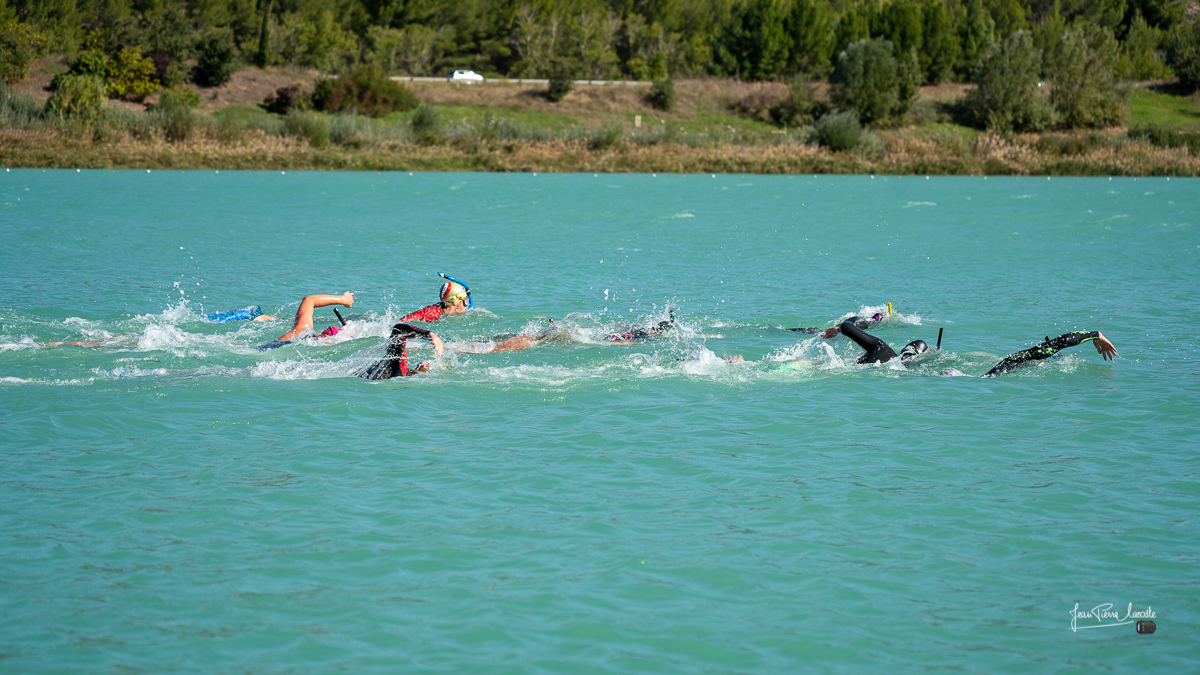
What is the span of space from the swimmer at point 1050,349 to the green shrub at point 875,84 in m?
68.7

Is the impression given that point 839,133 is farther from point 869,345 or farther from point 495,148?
point 869,345

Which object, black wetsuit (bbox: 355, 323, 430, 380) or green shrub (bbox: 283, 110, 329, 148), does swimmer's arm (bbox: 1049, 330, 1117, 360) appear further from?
green shrub (bbox: 283, 110, 329, 148)

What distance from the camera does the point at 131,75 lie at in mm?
70625

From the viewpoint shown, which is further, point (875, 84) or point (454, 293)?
point (875, 84)

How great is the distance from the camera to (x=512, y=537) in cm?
802

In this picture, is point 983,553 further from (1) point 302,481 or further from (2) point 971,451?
(1) point 302,481

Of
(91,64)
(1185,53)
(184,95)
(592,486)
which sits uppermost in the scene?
(1185,53)

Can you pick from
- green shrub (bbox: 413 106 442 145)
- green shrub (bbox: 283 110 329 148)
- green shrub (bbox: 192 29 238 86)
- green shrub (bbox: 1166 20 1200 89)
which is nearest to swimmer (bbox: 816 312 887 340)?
green shrub (bbox: 283 110 329 148)

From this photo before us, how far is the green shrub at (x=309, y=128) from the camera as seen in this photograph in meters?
57.7

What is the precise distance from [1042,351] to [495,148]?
50.9 m

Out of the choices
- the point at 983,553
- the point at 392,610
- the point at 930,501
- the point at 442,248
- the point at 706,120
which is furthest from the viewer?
the point at 706,120

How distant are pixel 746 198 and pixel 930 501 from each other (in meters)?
38.5

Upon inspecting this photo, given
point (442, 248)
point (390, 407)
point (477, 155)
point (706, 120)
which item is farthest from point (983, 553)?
point (706, 120)

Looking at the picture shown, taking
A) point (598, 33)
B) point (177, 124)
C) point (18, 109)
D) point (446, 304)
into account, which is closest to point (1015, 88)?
point (598, 33)
